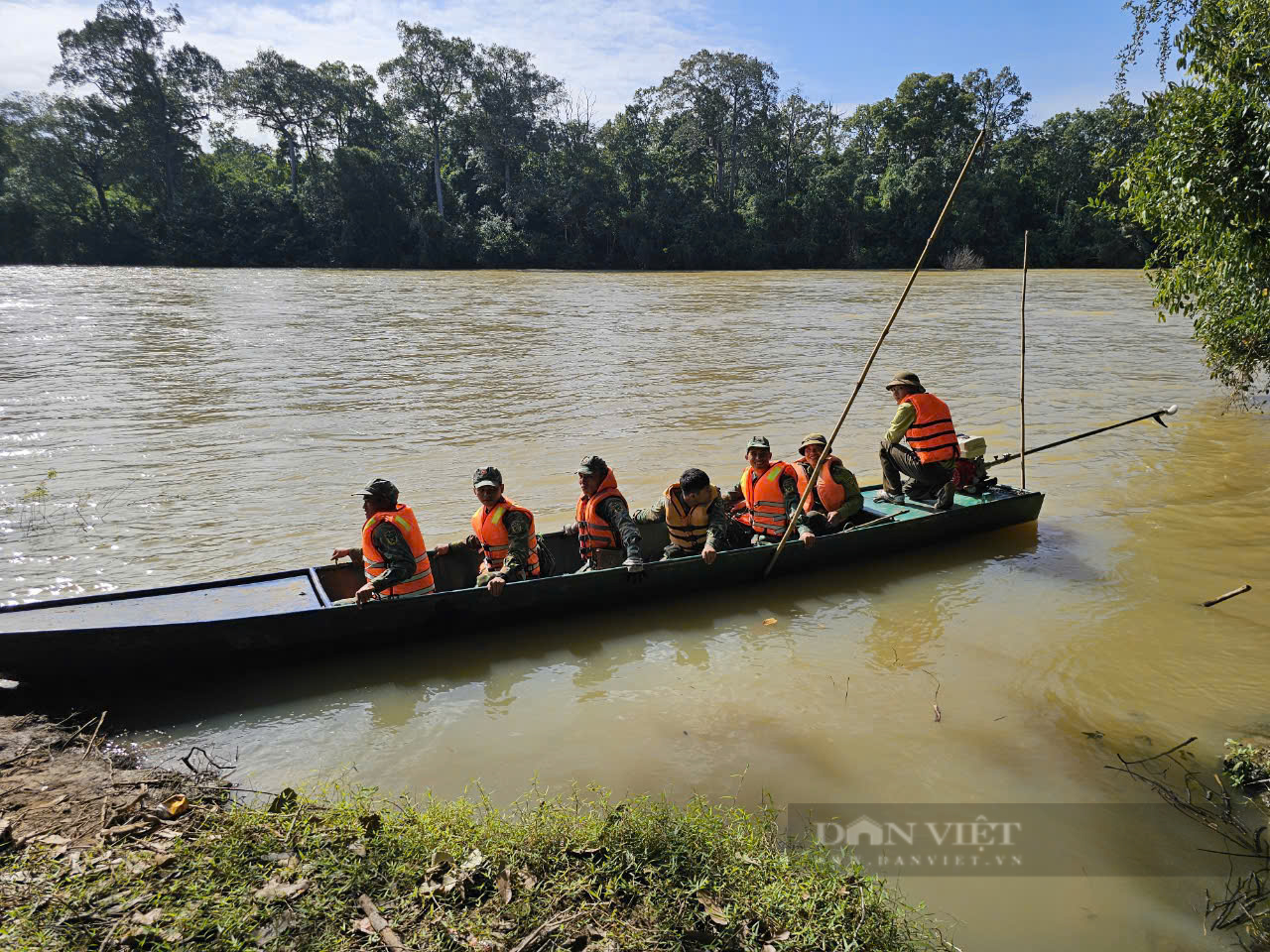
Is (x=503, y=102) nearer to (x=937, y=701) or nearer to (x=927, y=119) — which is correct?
(x=927, y=119)

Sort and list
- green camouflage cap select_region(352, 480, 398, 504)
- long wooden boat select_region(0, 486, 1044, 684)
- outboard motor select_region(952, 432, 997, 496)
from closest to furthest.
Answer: long wooden boat select_region(0, 486, 1044, 684) < green camouflage cap select_region(352, 480, 398, 504) < outboard motor select_region(952, 432, 997, 496)

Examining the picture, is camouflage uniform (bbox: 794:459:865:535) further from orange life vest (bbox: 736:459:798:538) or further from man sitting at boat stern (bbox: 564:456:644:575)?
man sitting at boat stern (bbox: 564:456:644:575)

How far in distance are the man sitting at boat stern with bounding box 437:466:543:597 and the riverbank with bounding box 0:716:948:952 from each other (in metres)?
2.61

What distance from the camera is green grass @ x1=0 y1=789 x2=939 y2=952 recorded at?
2.93 metres

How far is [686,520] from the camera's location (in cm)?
710

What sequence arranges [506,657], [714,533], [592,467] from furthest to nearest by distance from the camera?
[714,533]
[592,467]
[506,657]

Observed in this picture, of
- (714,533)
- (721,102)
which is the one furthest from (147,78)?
(714,533)

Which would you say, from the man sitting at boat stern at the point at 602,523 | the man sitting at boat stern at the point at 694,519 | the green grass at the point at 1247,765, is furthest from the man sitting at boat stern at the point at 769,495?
the green grass at the point at 1247,765

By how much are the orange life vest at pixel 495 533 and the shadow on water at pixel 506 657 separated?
500 mm

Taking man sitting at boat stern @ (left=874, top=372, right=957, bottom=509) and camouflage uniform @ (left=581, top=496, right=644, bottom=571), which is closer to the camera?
camouflage uniform @ (left=581, top=496, right=644, bottom=571)

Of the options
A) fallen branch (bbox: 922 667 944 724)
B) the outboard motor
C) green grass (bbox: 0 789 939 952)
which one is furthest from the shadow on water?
green grass (bbox: 0 789 939 952)

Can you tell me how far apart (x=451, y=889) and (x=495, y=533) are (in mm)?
3404

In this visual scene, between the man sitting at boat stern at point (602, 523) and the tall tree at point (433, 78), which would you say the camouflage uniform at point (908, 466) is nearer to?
the man sitting at boat stern at point (602, 523)

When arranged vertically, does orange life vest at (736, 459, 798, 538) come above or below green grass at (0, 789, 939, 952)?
above
